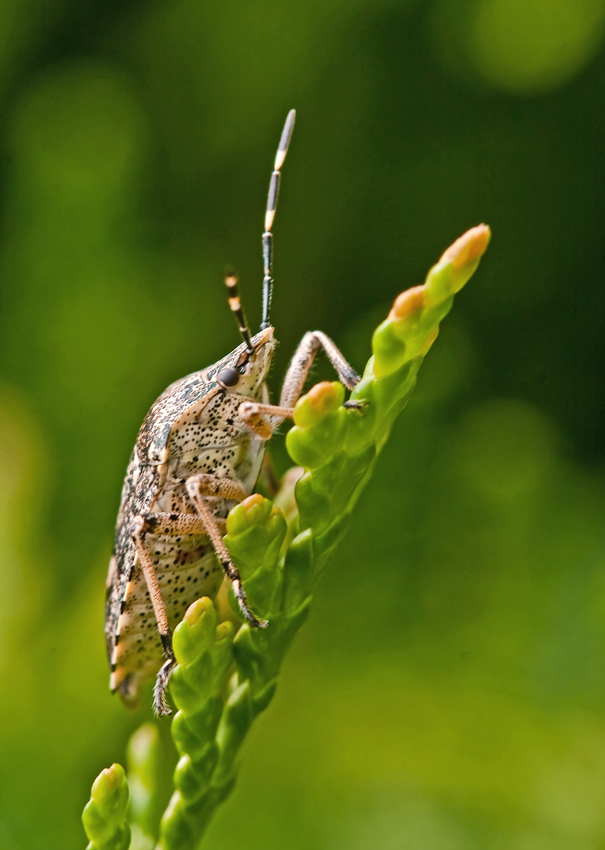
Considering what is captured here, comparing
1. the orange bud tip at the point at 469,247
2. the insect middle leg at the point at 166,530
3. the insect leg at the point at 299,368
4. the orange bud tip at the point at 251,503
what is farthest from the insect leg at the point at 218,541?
the orange bud tip at the point at 469,247

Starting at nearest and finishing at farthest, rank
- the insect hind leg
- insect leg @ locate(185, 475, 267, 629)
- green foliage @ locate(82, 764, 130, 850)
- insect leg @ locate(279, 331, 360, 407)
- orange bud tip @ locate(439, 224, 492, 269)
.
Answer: orange bud tip @ locate(439, 224, 492, 269) < green foliage @ locate(82, 764, 130, 850) < insect leg @ locate(185, 475, 267, 629) < the insect hind leg < insect leg @ locate(279, 331, 360, 407)

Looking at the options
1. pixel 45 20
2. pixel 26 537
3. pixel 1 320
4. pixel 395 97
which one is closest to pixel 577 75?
pixel 395 97

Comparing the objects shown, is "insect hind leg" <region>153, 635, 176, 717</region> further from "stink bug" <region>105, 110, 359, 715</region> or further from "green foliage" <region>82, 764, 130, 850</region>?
"green foliage" <region>82, 764, 130, 850</region>

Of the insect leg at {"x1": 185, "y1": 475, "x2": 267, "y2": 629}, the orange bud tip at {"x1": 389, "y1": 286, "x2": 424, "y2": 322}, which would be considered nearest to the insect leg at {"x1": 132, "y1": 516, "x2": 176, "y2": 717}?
the insect leg at {"x1": 185, "y1": 475, "x2": 267, "y2": 629}

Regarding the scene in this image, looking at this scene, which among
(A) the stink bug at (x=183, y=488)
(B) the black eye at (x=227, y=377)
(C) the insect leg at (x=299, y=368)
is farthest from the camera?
(C) the insect leg at (x=299, y=368)

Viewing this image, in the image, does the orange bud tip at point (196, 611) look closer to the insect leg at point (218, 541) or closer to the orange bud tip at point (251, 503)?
the insect leg at point (218, 541)

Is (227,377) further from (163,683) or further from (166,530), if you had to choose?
(163,683)
